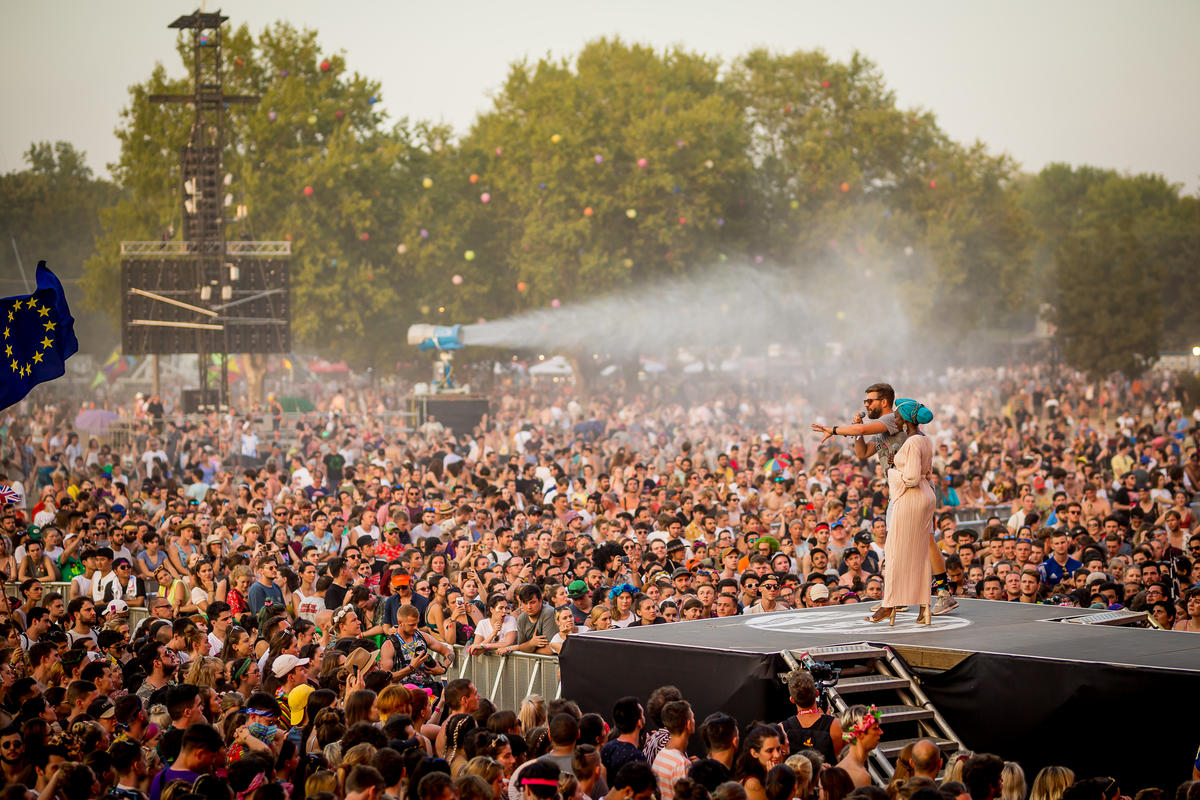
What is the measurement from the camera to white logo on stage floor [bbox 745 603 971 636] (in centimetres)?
885

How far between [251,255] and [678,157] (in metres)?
20.3

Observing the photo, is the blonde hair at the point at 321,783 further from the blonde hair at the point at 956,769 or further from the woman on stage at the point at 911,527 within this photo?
the woman on stage at the point at 911,527

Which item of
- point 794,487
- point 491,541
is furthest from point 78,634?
point 794,487

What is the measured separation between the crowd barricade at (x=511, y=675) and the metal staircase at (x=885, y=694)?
234 cm

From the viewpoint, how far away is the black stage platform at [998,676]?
23.2ft

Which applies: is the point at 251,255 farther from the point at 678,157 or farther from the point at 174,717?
the point at 174,717

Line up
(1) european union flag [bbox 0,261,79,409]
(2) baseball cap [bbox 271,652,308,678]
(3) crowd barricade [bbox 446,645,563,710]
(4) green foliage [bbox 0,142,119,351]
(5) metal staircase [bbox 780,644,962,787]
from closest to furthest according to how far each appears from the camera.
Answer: (5) metal staircase [bbox 780,644,962,787] < (2) baseball cap [bbox 271,652,308,678] < (3) crowd barricade [bbox 446,645,563,710] < (1) european union flag [bbox 0,261,79,409] < (4) green foliage [bbox 0,142,119,351]

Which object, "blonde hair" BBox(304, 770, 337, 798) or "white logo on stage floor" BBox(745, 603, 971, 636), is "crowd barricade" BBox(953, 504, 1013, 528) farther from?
"blonde hair" BBox(304, 770, 337, 798)

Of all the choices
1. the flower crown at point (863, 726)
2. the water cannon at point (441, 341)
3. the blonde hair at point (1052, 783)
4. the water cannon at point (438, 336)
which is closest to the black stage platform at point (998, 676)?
the flower crown at point (863, 726)

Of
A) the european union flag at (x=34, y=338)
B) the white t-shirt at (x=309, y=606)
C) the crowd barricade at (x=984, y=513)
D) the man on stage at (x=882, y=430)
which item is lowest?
the white t-shirt at (x=309, y=606)

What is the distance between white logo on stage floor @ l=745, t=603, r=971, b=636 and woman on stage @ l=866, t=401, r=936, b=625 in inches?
7.5

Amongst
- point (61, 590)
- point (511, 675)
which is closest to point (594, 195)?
point (61, 590)

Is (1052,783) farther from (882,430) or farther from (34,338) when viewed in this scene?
(34,338)

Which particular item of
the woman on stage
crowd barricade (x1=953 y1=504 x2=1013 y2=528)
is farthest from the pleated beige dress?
crowd barricade (x1=953 y1=504 x2=1013 y2=528)
